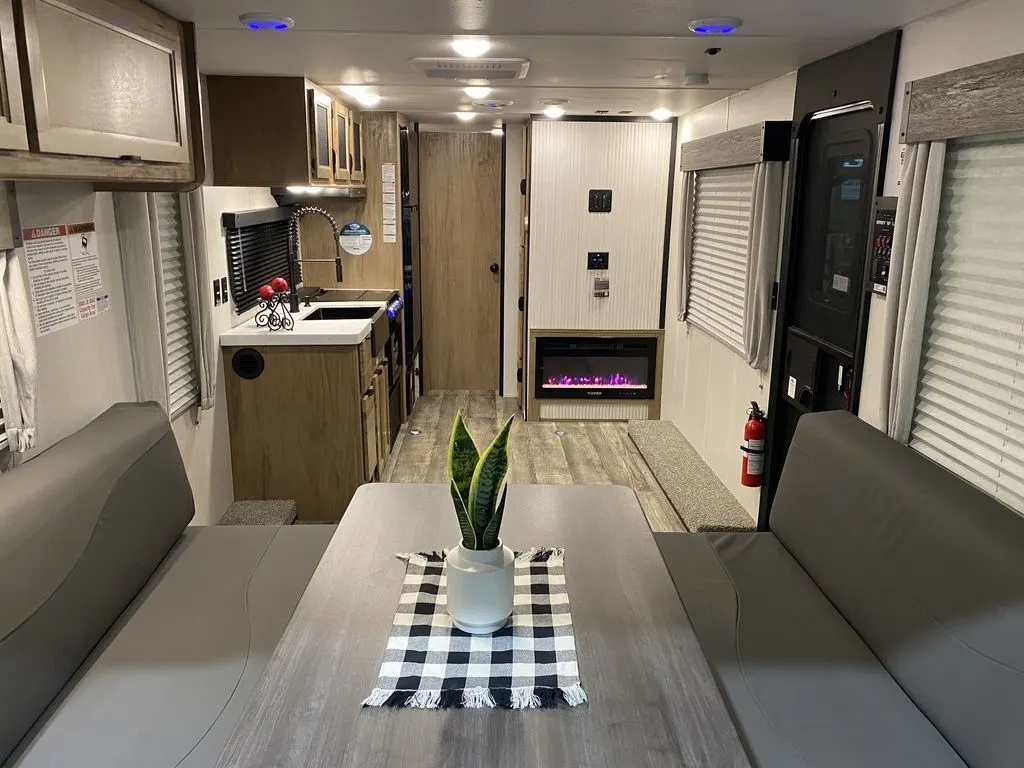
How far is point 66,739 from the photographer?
1612 mm

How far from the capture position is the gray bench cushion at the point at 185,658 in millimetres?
1595

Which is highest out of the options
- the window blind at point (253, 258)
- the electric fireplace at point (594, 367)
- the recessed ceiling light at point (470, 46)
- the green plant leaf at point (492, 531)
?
the recessed ceiling light at point (470, 46)

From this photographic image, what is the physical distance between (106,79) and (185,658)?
146cm

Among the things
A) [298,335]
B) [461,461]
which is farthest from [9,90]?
[298,335]

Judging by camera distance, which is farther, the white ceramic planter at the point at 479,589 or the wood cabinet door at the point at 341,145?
the wood cabinet door at the point at 341,145

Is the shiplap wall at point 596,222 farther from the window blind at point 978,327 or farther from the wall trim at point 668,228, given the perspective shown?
the window blind at point 978,327

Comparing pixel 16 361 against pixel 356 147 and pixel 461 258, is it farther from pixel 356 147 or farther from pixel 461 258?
pixel 461 258

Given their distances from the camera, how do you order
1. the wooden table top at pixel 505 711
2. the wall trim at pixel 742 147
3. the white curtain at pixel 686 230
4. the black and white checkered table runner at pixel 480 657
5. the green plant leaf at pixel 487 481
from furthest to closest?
the white curtain at pixel 686 230, the wall trim at pixel 742 147, the green plant leaf at pixel 487 481, the black and white checkered table runner at pixel 480 657, the wooden table top at pixel 505 711

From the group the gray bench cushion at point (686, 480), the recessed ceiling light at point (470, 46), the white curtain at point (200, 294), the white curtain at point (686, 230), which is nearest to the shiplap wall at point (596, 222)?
the white curtain at point (686, 230)

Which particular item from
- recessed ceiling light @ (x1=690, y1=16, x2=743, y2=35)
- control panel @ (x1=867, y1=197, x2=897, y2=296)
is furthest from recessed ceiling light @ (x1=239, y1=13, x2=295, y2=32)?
control panel @ (x1=867, y1=197, x2=897, y2=296)

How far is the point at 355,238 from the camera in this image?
5.41 m

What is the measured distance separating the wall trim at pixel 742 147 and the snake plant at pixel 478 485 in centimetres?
241

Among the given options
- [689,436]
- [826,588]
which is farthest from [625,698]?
[689,436]

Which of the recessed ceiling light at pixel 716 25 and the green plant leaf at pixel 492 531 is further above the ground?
the recessed ceiling light at pixel 716 25
